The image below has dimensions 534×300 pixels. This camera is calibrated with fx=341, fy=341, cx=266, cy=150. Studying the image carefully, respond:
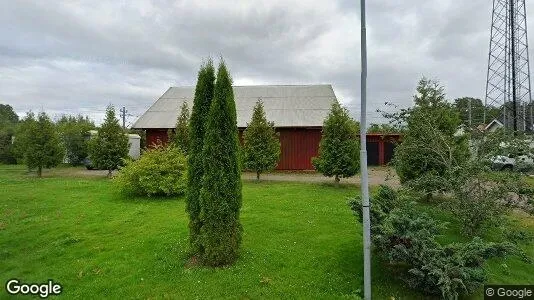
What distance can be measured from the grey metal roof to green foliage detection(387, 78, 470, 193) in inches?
410

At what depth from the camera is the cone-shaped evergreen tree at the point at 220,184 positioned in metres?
6.24

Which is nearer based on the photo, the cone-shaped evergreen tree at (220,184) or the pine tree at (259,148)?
the cone-shaped evergreen tree at (220,184)

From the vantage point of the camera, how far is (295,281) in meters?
5.89

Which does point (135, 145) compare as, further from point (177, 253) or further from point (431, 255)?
point (431, 255)

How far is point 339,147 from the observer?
14961mm

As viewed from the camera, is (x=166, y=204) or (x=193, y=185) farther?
(x=166, y=204)

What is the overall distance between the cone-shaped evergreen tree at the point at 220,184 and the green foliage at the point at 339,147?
919 cm

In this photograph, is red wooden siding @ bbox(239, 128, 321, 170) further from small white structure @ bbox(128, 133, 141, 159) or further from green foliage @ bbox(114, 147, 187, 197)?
small white structure @ bbox(128, 133, 141, 159)

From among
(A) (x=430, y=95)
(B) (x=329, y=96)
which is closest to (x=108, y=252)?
(A) (x=430, y=95)

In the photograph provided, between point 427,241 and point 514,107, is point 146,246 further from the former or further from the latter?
point 514,107

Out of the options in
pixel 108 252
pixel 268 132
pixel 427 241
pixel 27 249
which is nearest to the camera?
pixel 427 241

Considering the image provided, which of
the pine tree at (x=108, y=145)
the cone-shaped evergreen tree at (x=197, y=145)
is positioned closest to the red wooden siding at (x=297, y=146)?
the pine tree at (x=108, y=145)

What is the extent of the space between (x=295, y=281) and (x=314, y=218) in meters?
3.70

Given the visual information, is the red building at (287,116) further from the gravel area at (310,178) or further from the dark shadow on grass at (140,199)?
the dark shadow on grass at (140,199)
